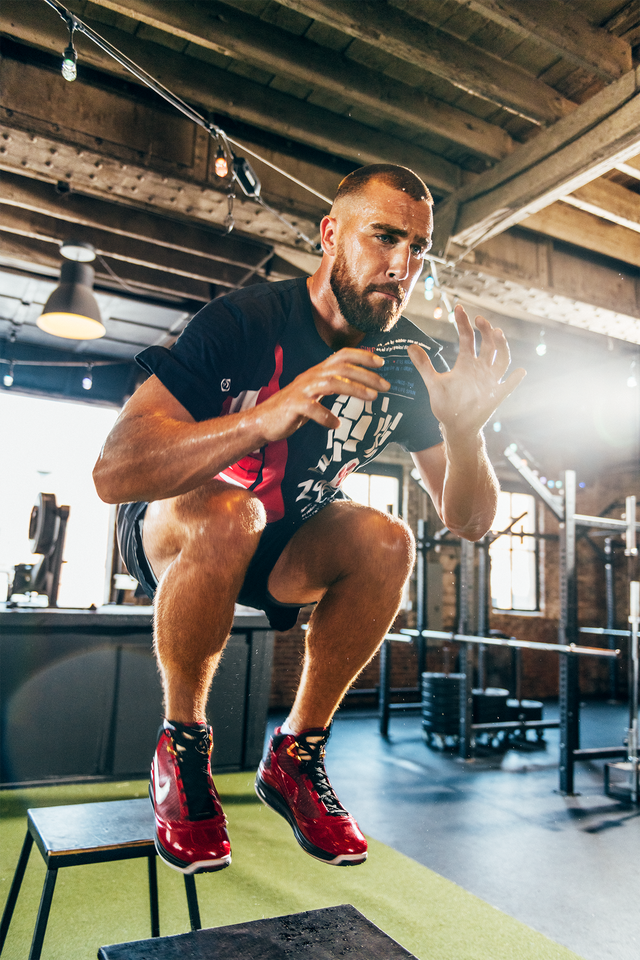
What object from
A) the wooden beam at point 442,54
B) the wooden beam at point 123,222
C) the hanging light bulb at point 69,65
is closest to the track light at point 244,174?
the wooden beam at point 442,54

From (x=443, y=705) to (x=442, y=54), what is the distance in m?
4.72

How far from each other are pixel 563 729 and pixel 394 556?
381 cm

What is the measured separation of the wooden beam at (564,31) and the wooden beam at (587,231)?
1.05m

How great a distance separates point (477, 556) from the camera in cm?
893

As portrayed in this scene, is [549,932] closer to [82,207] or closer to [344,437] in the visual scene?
[344,437]

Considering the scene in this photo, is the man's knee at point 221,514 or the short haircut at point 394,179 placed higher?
the short haircut at point 394,179

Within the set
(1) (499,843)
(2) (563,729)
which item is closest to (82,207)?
(1) (499,843)

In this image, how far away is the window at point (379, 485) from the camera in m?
8.18

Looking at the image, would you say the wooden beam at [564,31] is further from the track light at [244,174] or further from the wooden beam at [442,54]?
the track light at [244,174]

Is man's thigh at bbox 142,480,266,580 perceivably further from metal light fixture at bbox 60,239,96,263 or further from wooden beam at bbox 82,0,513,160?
metal light fixture at bbox 60,239,96,263

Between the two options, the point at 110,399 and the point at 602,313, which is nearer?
the point at 602,313

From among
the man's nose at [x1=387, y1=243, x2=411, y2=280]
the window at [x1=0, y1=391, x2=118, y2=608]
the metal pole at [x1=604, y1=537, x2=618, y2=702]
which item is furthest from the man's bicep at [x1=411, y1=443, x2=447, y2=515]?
the metal pole at [x1=604, y1=537, x2=618, y2=702]

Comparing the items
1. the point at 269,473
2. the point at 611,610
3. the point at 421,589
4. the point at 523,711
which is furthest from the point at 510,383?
the point at 611,610

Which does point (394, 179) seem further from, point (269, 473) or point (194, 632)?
point (194, 632)
